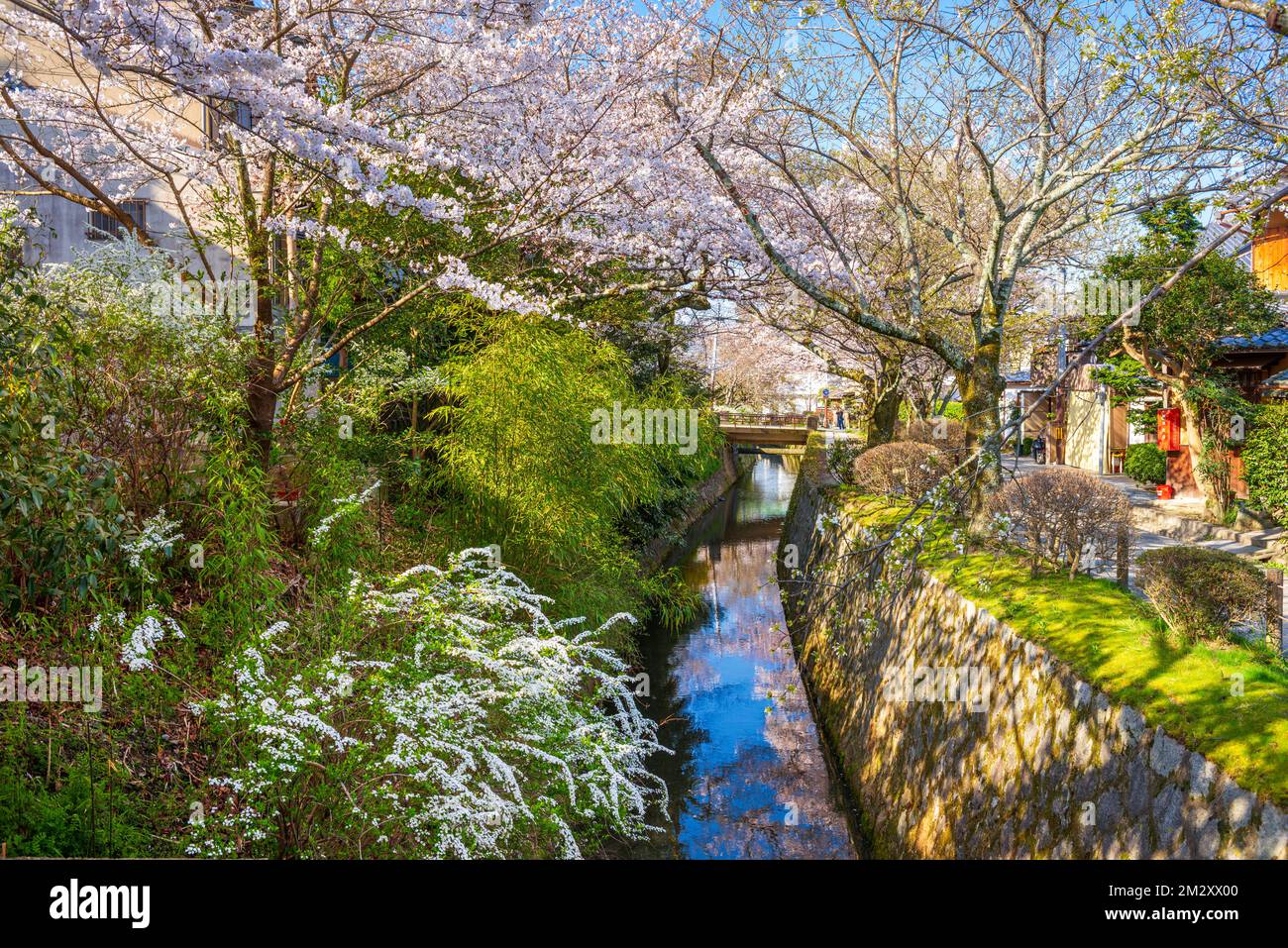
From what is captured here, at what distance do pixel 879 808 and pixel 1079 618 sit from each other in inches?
94.5

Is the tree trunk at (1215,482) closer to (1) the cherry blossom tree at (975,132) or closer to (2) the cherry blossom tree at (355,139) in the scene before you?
(1) the cherry blossom tree at (975,132)

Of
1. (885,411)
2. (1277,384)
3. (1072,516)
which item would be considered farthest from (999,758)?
(885,411)

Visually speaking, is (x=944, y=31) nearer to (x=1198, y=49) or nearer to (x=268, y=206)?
(x=1198, y=49)

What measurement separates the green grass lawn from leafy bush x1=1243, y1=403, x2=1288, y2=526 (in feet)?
22.1

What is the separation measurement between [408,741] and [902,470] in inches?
376

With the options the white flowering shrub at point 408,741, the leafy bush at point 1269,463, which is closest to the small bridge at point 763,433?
the leafy bush at point 1269,463

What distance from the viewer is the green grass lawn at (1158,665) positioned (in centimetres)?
334

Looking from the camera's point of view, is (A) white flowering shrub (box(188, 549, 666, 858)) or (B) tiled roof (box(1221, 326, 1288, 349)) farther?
(B) tiled roof (box(1221, 326, 1288, 349))

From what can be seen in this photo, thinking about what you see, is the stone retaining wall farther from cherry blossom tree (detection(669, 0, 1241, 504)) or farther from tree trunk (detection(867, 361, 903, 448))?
tree trunk (detection(867, 361, 903, 448))

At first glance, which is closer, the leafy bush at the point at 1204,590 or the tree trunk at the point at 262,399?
the leafy bush at the point at 1204,590

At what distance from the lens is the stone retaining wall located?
134 inches

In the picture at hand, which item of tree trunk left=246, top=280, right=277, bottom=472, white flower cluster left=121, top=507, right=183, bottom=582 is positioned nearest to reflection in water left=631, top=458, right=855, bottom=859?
white flower cluster left=121, top=507, right=183, bottom=582

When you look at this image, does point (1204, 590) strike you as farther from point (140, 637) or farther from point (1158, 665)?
point (140, 637)

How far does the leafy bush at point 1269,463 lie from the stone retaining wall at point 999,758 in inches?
246
